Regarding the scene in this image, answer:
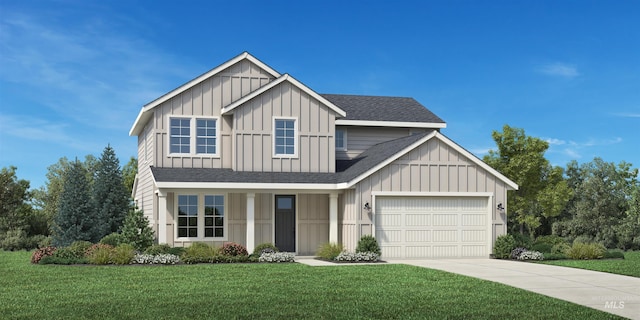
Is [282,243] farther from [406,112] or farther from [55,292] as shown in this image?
[55,292]

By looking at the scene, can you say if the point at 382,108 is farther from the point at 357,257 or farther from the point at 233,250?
the point at 233,250

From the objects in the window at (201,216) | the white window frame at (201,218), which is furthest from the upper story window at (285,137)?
the window at (201,216)

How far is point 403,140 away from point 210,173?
24.2ft

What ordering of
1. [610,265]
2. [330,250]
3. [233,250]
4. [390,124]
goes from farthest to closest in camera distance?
[390,124] → [330,250] → [233,250] → [610,265]

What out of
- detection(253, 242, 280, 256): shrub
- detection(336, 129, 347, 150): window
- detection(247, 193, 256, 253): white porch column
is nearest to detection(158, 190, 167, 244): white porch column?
detection(247, 193, 256, 253): white porch column

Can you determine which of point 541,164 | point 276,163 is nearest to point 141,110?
point 276,163

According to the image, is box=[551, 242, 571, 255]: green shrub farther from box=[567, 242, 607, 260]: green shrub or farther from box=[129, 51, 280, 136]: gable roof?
box=[129, 51, 280, 136]: gable roof

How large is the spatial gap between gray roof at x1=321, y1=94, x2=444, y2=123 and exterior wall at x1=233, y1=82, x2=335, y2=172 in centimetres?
213

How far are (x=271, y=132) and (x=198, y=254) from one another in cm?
602

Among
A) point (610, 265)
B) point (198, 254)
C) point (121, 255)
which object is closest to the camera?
point (121, 255)

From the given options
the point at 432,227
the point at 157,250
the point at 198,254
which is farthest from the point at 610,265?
the point at 157,250

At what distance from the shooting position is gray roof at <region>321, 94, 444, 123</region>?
28562mm

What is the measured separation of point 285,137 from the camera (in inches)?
1008

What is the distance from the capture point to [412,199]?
79.2 feet
